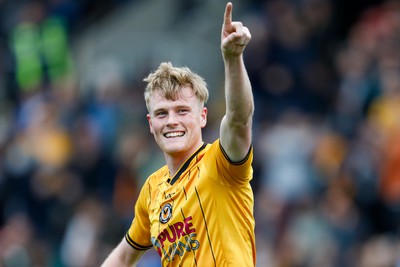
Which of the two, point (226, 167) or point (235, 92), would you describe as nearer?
point (235, 92)

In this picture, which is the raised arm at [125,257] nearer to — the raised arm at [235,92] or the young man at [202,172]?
the young man at [202,172]

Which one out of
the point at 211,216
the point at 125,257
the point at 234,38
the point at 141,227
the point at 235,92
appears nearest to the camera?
the point at 234,38

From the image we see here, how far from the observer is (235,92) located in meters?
6.02

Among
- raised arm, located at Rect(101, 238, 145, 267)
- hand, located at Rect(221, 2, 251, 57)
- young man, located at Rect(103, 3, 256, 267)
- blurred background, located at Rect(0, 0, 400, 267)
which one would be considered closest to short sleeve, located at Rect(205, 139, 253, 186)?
young man, located at Rect(103, 3, 256, 267)

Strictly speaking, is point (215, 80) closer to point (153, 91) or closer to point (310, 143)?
A: point (310, 143)

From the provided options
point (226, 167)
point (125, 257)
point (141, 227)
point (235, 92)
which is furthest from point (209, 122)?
point (235, 92)

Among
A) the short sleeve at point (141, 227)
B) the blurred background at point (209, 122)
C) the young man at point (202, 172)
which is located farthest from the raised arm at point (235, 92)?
the blurred background at point (209, 122)

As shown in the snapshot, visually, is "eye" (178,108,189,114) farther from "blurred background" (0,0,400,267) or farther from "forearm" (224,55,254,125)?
"blurred background" (0,0,400,267)

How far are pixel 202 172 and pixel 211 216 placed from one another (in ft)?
0.92

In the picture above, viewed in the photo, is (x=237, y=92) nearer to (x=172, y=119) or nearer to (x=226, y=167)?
(x=226, y=167)

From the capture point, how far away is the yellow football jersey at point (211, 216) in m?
6.36

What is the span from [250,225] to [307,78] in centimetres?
800

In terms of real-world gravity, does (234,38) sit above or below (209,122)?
below

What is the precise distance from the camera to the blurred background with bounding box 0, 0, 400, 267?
12133 millimetres
